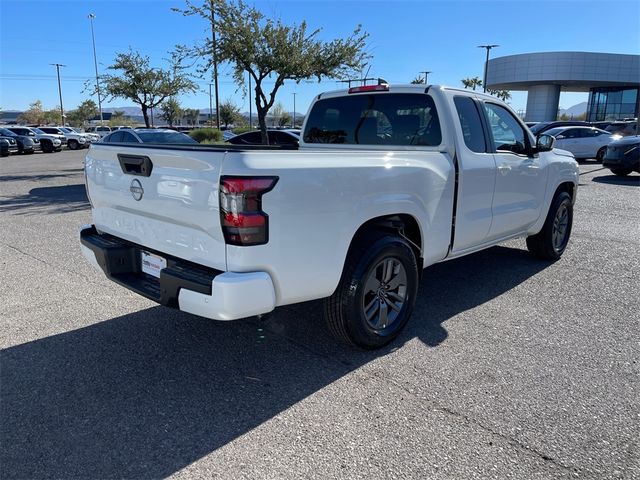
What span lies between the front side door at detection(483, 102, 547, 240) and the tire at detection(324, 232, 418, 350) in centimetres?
147

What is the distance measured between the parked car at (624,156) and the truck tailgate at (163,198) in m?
16.8

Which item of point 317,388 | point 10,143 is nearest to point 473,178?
point 317,388

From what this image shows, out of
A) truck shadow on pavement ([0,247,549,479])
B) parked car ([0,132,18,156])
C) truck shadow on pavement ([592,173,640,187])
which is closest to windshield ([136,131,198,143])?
truck shadow on pavement ([0,247,549,479])

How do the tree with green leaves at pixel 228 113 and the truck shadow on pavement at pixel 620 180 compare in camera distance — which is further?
the tree with green leaves at pixel 228 113

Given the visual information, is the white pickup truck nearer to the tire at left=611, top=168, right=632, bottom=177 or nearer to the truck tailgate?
the truck tailgate

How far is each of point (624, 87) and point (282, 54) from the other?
59.5 meters

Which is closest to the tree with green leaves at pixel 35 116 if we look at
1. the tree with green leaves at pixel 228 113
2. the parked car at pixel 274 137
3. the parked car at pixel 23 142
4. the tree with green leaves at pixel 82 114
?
the tree with green leaves at pixel 82 114

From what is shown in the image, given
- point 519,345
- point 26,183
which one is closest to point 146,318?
point 519,345

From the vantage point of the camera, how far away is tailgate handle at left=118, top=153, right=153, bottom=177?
312 centimetres

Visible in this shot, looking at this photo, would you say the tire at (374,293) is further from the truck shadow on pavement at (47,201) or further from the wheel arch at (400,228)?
the truck shadow on pavement at (47,201)

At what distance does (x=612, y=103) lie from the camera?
60.6 metres

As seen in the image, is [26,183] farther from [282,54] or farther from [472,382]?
[472,382]

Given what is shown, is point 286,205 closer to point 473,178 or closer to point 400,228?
point 400,228

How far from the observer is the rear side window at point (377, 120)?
4.32 metres
